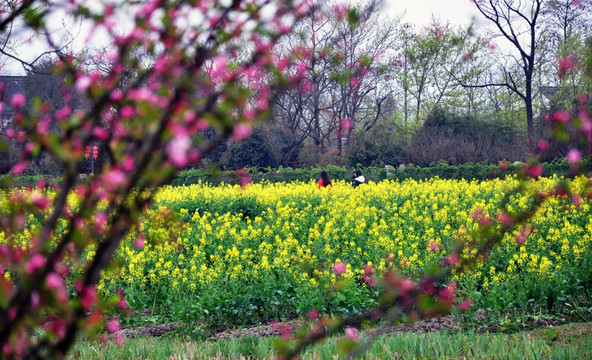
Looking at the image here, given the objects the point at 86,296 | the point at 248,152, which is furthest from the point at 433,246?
the point at 248,152

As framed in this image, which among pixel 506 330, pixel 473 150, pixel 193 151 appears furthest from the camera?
pixel 473 150

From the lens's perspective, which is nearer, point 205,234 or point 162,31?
point 162,31

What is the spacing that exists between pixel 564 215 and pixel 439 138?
45.7 ft

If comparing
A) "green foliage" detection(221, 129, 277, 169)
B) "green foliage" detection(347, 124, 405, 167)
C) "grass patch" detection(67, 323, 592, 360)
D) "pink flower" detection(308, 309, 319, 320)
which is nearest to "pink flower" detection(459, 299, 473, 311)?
"grass patch" detection(67, 323, 592, 360)

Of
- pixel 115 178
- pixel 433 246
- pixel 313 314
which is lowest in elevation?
pixel 313 314

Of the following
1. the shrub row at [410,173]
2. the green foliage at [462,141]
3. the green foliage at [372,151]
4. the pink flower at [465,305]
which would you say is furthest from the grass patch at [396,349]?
the green foliage at [372,151]

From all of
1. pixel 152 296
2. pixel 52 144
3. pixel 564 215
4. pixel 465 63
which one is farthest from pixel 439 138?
pixel 52 144

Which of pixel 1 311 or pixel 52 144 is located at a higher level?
pixel 52 144

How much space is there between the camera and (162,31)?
4.82ft

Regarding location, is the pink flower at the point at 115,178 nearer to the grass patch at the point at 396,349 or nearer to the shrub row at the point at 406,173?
the grass patch at the point at 396,349

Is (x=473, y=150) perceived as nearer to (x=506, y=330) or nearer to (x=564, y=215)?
(x=564, y=215)

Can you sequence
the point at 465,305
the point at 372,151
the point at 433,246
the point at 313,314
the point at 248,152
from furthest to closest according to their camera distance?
1. the point at 248,152
2. the point at 372,151
3. the point at 433,246
4. the point at 313,314
5. the point at 465,305

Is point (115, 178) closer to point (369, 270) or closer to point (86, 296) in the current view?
point (86, 296)

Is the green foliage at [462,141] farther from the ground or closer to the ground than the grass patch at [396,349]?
farther from the ground
